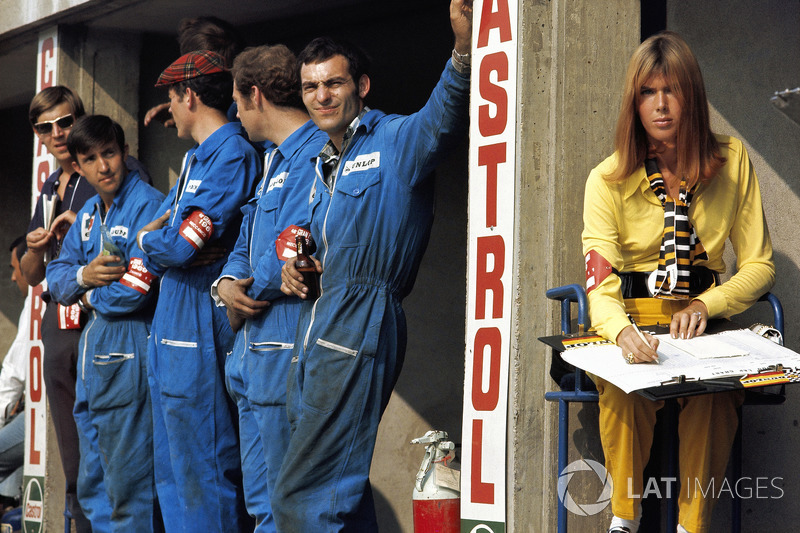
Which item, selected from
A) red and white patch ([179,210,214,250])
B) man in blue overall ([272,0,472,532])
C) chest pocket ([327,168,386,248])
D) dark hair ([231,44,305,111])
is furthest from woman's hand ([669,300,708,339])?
red and white patch ([179,210,214,250])

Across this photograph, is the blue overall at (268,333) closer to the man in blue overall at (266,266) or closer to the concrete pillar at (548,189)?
the man in blue overall at (266,266)

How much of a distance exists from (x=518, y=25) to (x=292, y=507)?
1.84 meters

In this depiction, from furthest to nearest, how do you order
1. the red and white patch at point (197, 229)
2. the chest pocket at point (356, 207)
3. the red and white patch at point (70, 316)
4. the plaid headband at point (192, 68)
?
the red and white patch at point (70, 316) → the plaid headband at point (192, 68) → the red and white patch at point (197, 229) → the chest pocket at point (356, 207)

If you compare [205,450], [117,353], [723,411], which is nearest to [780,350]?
[723,411]

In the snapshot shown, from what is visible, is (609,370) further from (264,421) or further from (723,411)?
(264,421)

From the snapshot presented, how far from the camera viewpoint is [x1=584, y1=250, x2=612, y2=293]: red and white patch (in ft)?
10.6

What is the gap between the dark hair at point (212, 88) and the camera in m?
5.07

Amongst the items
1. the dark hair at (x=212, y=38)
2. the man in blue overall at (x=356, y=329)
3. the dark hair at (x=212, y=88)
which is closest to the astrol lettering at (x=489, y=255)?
the man in blue overall at (x=356, y=329)

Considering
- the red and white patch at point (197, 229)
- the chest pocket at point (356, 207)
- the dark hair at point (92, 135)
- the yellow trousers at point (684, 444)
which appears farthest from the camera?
the dark hair at point (92, 135)

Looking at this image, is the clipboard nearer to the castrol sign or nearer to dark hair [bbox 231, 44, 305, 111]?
the castrol sign

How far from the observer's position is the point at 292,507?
3898 millimetres

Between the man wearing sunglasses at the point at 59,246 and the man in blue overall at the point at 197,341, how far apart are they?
1050 millimetres

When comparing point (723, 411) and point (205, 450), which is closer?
point (723, 411)

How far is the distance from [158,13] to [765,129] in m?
4.05
